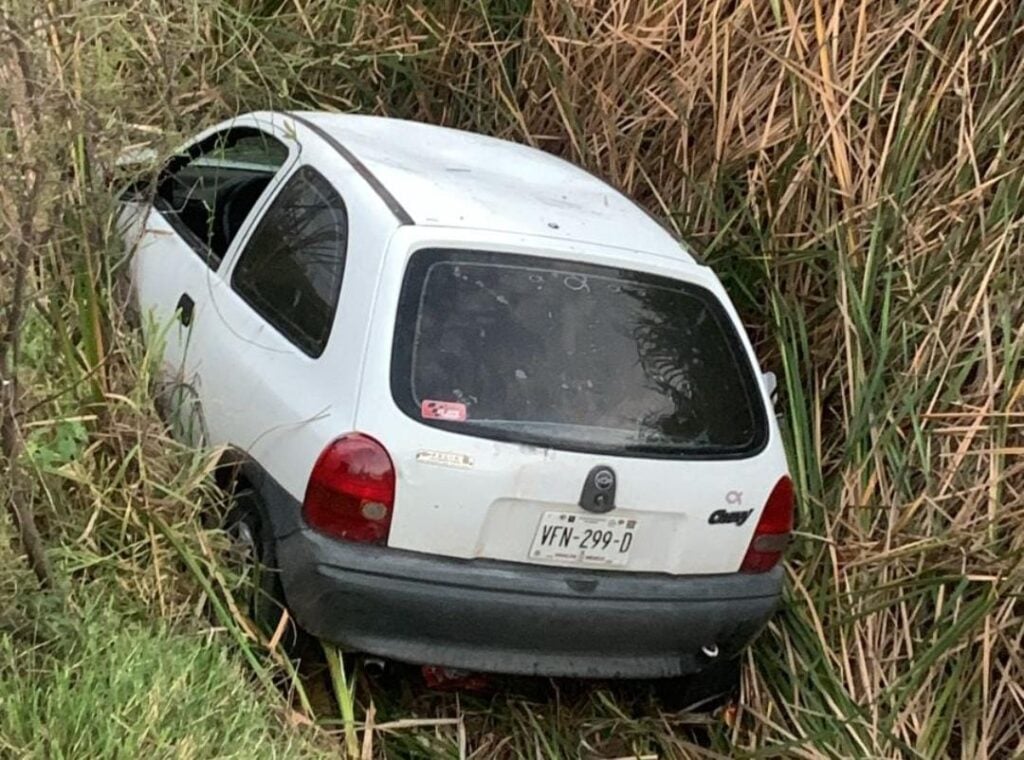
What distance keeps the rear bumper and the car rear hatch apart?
56mm

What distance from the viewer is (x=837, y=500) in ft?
13.7

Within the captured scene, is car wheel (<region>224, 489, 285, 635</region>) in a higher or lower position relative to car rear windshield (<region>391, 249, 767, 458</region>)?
lower

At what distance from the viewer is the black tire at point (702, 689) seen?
373cm

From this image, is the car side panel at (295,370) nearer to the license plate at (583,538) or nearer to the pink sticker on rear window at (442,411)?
the pink sticker on rear window at (442,411)

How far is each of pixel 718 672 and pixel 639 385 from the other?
983mm

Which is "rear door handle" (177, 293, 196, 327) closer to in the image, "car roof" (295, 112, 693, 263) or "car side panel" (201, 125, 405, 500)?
"car side panel" (201, 125, 405, 500)

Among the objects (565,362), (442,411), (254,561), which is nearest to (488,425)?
(442,411)

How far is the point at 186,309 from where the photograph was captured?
4.00 meters

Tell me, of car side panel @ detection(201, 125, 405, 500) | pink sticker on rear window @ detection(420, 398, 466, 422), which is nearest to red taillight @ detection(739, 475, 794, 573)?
pink sticker on rear window @ detection(420, 398, 466, 422)

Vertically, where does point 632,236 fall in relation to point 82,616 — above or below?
above

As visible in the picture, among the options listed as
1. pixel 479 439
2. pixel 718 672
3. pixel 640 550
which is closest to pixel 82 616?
pixel 479 439

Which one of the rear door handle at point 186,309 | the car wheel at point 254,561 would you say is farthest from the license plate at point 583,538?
the rear door handle at point 186,309

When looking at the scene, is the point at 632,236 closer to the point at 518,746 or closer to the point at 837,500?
the point at 837,500

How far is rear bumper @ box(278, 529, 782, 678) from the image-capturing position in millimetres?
3150
